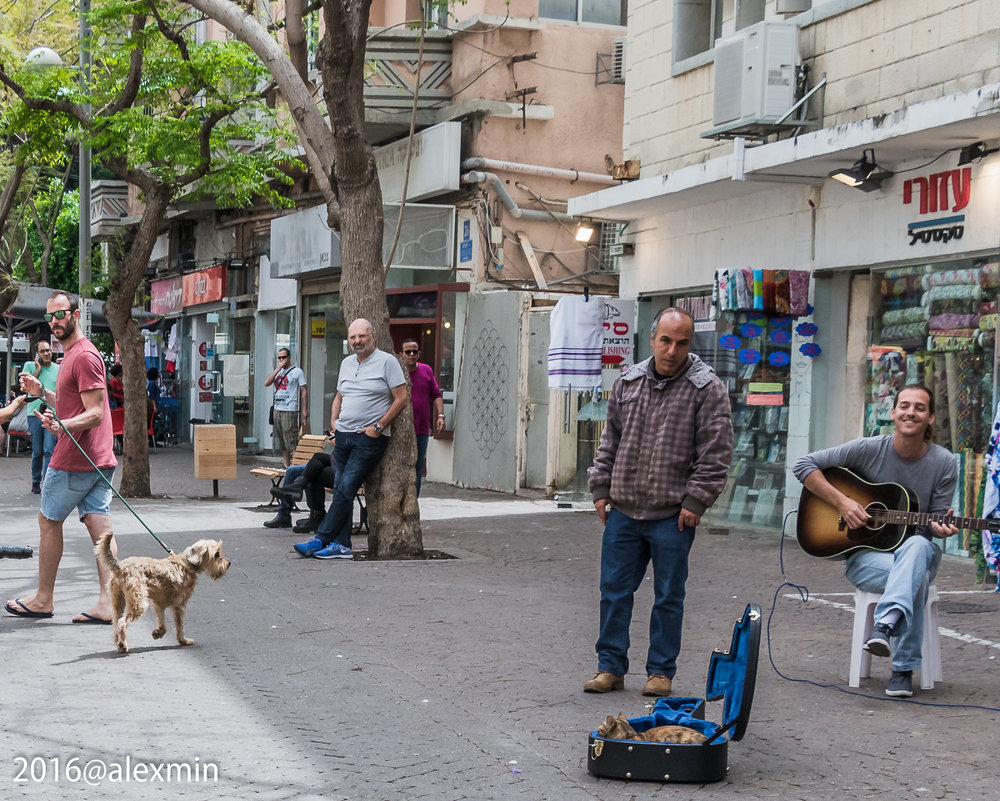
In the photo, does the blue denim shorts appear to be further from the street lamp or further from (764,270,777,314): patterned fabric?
the street lamp

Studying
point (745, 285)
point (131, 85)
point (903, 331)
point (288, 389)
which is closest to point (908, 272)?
point (903, 331)

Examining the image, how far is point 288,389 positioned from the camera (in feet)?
66.9

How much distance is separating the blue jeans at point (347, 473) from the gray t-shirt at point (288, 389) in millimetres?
8639

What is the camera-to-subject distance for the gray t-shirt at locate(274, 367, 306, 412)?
20.3 m

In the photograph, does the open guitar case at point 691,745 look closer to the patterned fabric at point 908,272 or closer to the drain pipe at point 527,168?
the patterned fabric at point 908,272

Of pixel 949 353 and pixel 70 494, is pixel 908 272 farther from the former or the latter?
pixel 70 494

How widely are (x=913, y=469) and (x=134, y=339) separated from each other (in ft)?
40.6

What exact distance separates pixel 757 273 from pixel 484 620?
5.66 m

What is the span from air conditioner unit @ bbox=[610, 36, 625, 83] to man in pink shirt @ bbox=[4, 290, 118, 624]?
42.1 ft

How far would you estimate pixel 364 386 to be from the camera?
11.6 m

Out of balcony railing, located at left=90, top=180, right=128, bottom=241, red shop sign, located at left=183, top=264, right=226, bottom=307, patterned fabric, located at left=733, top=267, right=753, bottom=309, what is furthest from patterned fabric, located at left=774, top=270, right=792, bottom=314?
balcony railing, located at left=90, top=180, right=128, bottom=241

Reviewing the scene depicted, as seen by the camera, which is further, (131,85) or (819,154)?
(131,85)

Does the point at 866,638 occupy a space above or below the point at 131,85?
below

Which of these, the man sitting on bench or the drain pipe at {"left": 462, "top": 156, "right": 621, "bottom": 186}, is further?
the drain pipe at {"left": 462, "top": 156, "right": 621, "bottom": 186}
